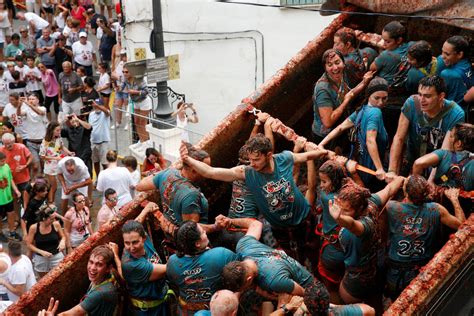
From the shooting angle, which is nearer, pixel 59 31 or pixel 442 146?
pixel 442 146

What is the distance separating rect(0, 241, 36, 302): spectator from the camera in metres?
9.52

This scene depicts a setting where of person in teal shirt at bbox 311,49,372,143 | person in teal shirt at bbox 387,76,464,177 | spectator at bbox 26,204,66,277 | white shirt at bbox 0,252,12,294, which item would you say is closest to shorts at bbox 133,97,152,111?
spectator at bbox 26,204,66,277

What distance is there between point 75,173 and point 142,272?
17.7ft

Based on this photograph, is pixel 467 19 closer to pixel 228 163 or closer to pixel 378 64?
pixel 378 64

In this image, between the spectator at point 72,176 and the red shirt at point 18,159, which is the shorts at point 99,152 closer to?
the red shirt at point 18,159

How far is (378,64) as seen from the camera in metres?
8.46

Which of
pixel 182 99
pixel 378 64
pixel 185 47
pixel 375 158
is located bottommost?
pixel 182 99

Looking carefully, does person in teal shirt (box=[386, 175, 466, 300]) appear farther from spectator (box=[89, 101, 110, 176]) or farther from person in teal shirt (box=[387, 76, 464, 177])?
spectator (box=[89, 101, 110, 176])

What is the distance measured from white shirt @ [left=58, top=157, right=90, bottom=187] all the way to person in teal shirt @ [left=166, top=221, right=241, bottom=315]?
18.9ft

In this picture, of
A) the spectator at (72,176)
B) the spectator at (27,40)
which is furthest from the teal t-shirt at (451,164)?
the spectator at (27,40)

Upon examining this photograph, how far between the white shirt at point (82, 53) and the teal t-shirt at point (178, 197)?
10577 mm

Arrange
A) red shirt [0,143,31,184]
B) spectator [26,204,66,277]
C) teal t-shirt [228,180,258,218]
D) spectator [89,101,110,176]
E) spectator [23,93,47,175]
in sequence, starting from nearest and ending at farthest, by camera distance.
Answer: teal t-shirt [228,180,258,218] → spectator [26,204,66,277] → red shirt [0,143,31,184] → spectator [89,101,110,176] → spectator [23,93,47,175]

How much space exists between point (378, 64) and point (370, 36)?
904 millimetres

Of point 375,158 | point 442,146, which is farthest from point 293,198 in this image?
point 442,146
